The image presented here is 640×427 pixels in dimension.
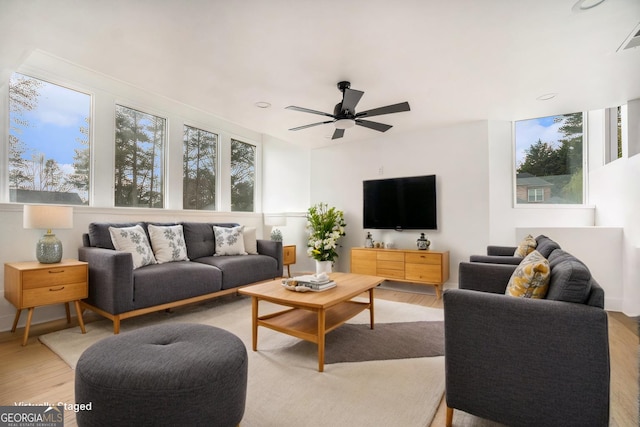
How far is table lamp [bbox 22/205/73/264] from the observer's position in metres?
2.58

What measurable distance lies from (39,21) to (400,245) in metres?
4.68

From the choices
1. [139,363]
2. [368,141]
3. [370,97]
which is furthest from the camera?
[368,141]

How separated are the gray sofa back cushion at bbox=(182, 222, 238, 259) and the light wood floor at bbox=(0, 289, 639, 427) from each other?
141 centimetres

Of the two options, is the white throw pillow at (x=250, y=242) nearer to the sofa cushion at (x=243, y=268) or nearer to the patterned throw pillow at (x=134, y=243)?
the sofa cushion at (x=243, y=268)

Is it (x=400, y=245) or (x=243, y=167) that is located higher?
(x=243, y=167)

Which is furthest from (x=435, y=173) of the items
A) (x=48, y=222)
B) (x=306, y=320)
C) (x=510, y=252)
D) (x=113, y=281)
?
(x=48, y=222)

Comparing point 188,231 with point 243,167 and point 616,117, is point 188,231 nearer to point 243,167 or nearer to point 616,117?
point 243,167

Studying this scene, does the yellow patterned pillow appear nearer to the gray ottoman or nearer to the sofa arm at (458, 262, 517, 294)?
the sofa arm at (458, 262, 517, 294)

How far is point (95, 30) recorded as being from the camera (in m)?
2.35

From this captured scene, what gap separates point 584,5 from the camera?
6.56 ft

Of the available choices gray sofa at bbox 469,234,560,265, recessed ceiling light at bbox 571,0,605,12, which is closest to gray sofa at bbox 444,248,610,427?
gray sofa at bbox 469,234,560,265

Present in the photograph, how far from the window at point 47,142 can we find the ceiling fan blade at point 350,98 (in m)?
2.88

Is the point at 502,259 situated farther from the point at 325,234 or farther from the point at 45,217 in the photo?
the point at 45,217

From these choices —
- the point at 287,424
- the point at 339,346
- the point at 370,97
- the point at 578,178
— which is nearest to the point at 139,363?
the point at 287,424
